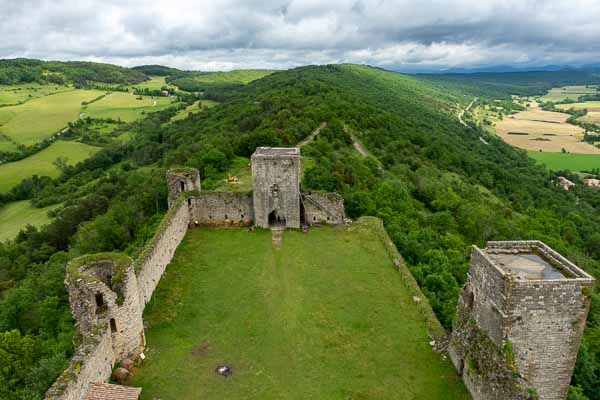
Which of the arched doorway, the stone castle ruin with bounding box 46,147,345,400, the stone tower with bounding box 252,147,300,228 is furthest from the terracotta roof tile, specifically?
the arched doorway

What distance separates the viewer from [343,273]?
87.9ft

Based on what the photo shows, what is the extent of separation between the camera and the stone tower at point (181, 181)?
33.7m

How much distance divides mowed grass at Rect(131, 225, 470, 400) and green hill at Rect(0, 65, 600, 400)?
5050 mm

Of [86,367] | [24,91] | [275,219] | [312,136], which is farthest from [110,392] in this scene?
[24,91]

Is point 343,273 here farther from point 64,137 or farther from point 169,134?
point 64,137

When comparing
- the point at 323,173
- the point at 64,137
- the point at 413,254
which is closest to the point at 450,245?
the point at 413,254

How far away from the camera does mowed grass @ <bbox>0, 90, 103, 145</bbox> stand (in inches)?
4756

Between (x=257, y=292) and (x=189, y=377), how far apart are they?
7.51 metres

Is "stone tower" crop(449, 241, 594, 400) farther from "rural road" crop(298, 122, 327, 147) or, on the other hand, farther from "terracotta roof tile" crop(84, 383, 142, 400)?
"rural road" crop(298, 122, 327, 147)

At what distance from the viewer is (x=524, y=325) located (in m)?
14.4

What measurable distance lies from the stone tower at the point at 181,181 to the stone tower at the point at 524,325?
23922mm

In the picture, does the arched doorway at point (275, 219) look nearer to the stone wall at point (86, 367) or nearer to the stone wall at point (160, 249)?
the stone wall at point (160, 249)

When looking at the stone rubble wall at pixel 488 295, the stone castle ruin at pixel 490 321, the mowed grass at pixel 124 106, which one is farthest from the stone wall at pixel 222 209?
the mowed grass at pixel 124 106

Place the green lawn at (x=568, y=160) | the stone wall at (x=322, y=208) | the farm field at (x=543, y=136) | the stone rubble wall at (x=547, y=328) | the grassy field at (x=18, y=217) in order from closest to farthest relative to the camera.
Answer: the stone rubble wall at (x=547, y=328)
the stone wall at (x=322, y=208)
the grassy field at (x=18, y=217)
the green lawn at (x=568, y=160)
the farm field at (x=543, y=136)
